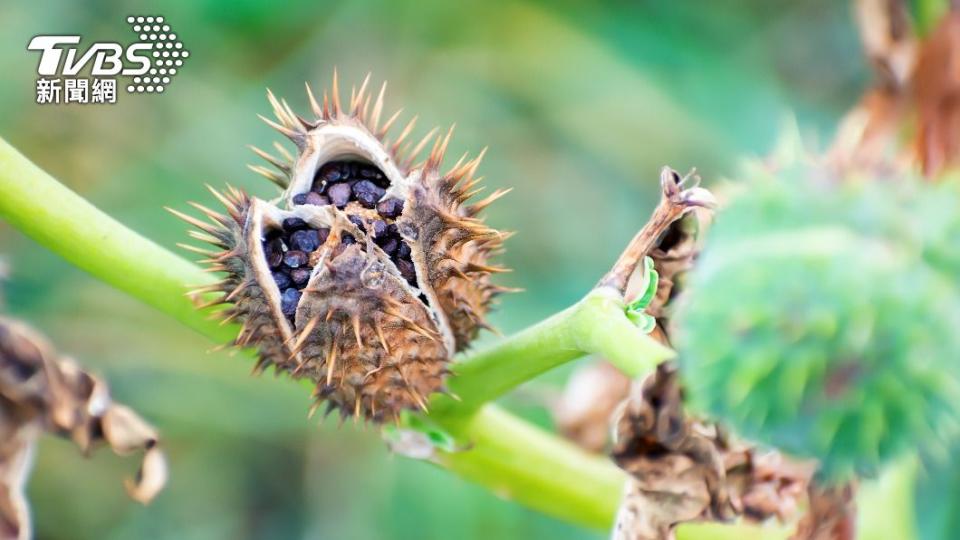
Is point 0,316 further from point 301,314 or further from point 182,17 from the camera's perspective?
point 182,17

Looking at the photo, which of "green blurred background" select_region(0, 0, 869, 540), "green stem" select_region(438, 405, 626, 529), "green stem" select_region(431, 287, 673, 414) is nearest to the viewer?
"green stem" select_region(431, 287, 673, 414)

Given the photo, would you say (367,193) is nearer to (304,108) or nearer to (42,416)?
(42,416)

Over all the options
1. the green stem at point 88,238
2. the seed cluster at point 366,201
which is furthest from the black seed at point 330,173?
the green stem at point 88,238

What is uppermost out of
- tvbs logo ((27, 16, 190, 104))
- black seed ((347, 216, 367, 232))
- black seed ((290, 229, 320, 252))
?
tvbs logo ((27, 16, 190, 104))

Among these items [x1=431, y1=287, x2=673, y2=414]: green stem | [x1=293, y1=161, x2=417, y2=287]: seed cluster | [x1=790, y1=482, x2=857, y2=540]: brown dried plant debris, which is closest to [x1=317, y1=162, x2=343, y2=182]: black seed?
[x1=293, y1=161, x2=417, y2=287]: seed cluster

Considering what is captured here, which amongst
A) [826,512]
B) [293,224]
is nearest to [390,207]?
[293,224]

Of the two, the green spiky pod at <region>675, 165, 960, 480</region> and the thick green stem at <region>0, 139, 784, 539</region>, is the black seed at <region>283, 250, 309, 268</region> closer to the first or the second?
the thick green stem at <region>0, 139, 784, 539</region>
